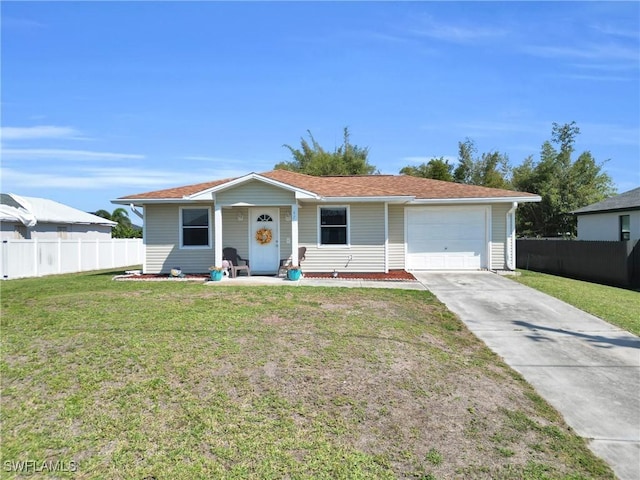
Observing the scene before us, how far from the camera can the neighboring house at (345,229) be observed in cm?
1452

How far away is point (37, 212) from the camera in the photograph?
2412cm

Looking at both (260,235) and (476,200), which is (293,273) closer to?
(260,235)

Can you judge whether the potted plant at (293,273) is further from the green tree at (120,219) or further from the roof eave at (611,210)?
the green tree at (120,219)

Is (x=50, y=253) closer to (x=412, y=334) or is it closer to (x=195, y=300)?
(x=195, y=300)

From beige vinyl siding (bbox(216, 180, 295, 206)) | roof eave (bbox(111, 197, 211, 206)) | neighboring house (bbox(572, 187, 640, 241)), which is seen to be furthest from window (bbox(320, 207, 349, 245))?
neighboring house (bbox(572, 187, 640, 241))

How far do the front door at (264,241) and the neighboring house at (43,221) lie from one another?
12.7 metres

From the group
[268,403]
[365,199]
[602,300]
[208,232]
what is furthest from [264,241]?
[268,403]

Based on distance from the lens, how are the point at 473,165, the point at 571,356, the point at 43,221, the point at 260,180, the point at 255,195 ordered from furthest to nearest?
the point at 473,165 < the point at 43,221 < the point at 255,195 < the point at 260,180 < the point at 571,356

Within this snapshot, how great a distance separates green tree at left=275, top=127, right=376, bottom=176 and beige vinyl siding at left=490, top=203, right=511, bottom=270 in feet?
79.3

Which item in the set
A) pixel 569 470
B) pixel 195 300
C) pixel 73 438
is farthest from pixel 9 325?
pixel 569 470

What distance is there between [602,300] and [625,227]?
10.2 metres

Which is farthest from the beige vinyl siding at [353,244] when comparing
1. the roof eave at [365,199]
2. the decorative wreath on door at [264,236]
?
the decorative wreath on door at [264,236]

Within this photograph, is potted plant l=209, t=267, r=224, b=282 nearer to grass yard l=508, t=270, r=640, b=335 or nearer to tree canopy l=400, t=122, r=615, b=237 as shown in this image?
grass yard l=508, t=270, r=640, b=335

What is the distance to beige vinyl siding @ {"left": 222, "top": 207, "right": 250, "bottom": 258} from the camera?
14.7 m
